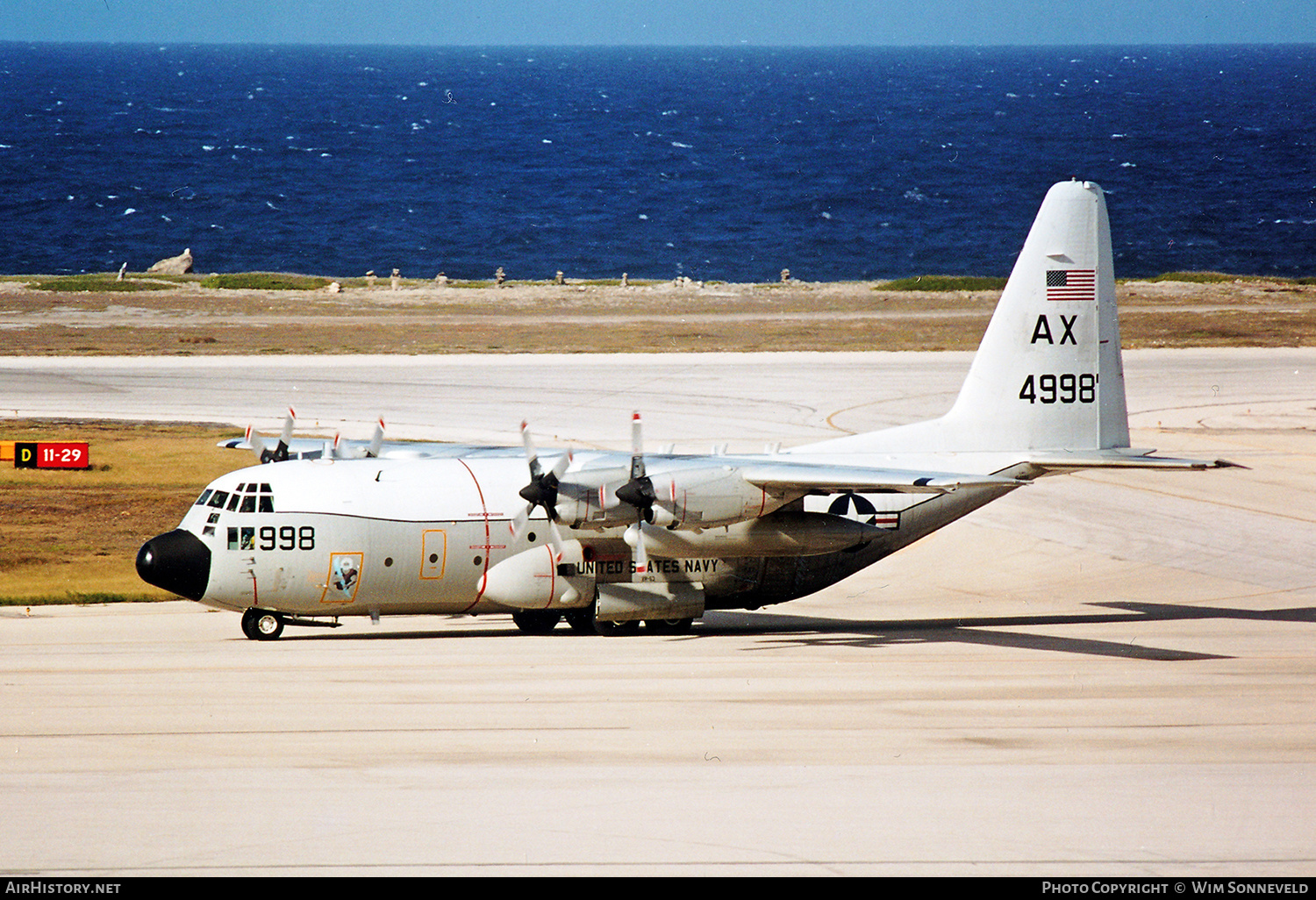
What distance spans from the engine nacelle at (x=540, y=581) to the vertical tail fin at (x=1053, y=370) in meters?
7.20

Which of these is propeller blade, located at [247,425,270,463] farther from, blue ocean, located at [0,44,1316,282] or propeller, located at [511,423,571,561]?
blue ocean, located at [0,44,1316,282]

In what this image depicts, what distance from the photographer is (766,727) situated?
21156 mm

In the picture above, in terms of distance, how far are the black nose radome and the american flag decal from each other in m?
19.6

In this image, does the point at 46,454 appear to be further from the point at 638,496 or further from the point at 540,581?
the point at 638,496

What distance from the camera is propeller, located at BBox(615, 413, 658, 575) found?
26156mm

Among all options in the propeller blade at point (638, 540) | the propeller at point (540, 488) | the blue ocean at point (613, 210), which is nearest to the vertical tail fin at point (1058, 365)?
the propeller blade at point (638, 540)

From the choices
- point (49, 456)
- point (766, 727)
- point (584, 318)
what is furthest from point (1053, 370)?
point (584, 318)

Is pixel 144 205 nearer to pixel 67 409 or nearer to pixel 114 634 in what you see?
pixel 67 409

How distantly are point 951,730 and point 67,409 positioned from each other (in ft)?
147

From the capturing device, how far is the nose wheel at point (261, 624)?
27.4 metres

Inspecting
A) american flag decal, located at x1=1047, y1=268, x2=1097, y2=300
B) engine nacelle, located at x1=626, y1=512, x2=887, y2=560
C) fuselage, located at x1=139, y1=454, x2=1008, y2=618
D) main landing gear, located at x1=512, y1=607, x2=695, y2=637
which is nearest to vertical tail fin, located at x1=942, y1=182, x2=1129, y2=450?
american flag decal, located at x1=1047, y1=268, x2=1097, y2=300

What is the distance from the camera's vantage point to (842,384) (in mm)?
61312

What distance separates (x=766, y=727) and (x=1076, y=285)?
15.4 meters

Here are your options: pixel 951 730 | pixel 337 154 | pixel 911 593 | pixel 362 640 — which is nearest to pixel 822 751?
pixel 951 730
